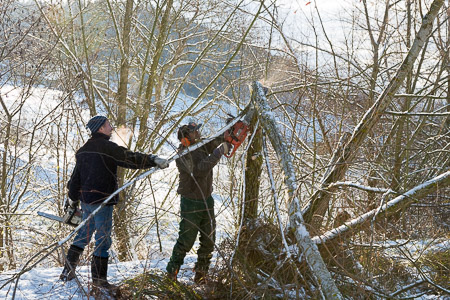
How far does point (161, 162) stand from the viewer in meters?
3.68

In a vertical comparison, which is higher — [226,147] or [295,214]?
[226,147]

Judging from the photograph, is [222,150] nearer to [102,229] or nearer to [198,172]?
[198,172]

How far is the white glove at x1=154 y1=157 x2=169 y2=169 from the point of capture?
365 cm

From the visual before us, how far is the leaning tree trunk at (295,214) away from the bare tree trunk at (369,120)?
2.08ft

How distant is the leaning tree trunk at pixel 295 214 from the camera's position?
10.2 feet

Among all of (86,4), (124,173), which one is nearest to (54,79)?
(86,4)

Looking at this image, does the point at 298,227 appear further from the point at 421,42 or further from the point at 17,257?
the point at 17,257

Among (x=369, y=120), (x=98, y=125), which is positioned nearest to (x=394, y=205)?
(x=369, y=120)

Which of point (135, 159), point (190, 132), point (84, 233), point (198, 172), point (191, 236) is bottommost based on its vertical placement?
point (191, 236)

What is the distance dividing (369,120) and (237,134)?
1401mm

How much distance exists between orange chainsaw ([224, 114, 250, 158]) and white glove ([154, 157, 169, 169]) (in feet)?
2.07

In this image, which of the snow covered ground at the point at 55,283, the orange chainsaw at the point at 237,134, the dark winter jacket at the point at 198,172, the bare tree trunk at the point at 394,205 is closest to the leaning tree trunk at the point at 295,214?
the orange chainsaw at the point at 237,134

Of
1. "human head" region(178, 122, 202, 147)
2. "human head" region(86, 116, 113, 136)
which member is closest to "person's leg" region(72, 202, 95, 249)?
"human head" region(86, 116, 113, 136)

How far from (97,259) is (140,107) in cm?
497
